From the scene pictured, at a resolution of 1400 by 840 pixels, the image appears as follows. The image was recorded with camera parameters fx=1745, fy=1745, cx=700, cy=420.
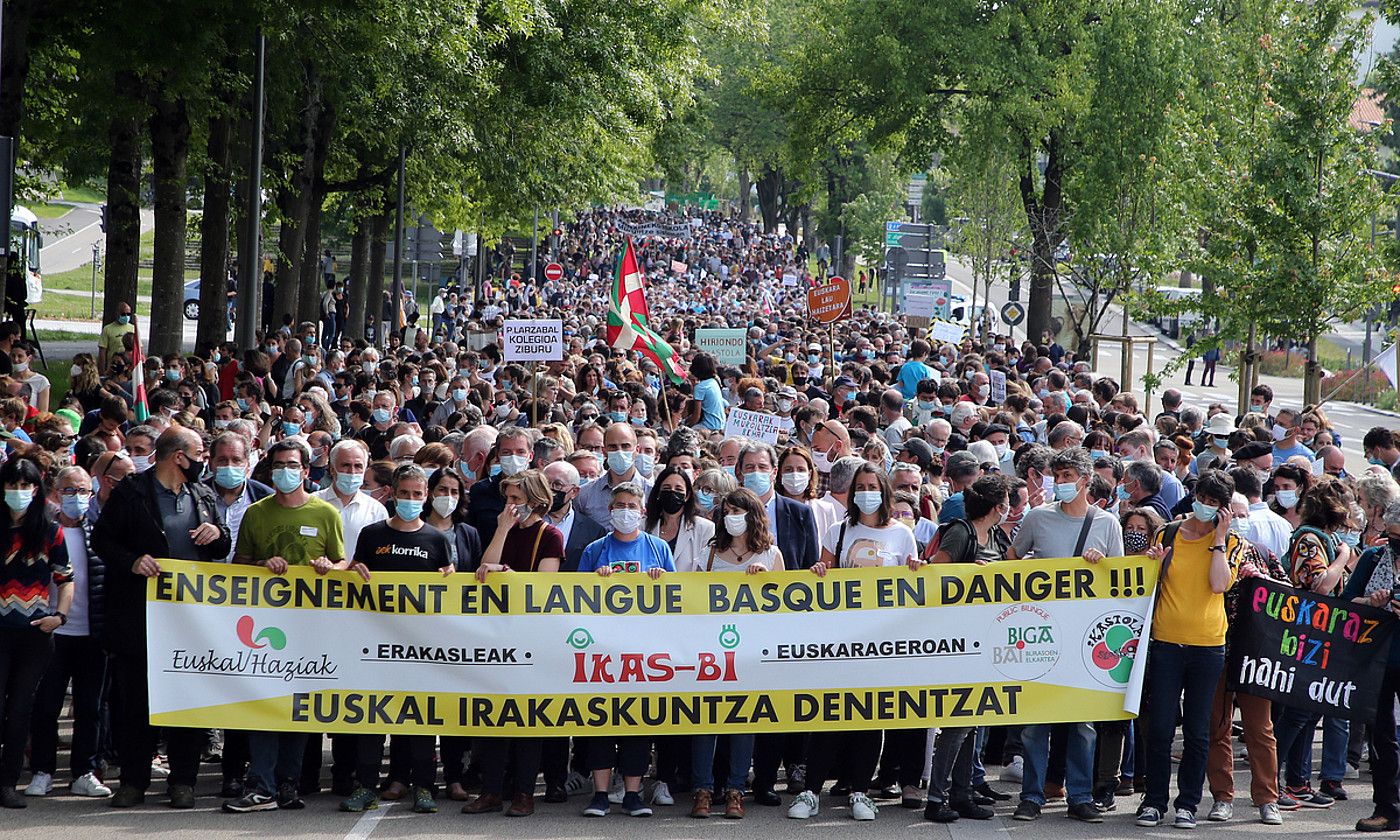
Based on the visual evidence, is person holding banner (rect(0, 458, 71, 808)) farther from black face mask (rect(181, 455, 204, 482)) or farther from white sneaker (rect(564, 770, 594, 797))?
white sneaker (rect(564, 770, 594, 797))

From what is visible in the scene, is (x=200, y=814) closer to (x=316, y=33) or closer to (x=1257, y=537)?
(x=1257, y=537)

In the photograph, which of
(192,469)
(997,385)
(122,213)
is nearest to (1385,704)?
(192,469)

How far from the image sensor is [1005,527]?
34.1 ft

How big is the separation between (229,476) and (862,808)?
12.0 feet

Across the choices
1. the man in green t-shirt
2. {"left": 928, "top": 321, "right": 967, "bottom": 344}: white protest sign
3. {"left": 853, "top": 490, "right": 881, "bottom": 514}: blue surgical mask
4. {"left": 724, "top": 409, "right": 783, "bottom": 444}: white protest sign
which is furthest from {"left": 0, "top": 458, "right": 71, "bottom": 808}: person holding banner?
{"left": 928, "top": 321, "right": 967, "bottom": 344}: white protest sign

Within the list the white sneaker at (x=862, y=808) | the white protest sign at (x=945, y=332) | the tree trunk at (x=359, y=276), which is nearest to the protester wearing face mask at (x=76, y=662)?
the white sneaker at (x=862, y=808)

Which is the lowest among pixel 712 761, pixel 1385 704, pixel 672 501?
pixel 712 761

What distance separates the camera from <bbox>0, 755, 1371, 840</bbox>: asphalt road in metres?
8.14

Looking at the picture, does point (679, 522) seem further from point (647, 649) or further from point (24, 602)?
point (24, 602)

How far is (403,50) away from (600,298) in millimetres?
35851

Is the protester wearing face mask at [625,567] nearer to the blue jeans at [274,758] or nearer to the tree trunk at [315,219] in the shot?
the blue jeans at [274,758]

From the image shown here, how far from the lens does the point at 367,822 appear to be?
8375mm

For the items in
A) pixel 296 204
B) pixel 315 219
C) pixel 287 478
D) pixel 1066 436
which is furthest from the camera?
pixel 315 219

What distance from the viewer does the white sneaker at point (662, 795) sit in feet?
29.2
